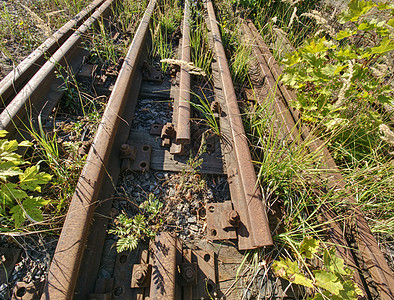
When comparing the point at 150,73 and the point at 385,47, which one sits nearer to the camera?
the point at 385,47

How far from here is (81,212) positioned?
5.04ft

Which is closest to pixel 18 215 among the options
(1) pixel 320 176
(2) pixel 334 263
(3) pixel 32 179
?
(3) pixel 32 179

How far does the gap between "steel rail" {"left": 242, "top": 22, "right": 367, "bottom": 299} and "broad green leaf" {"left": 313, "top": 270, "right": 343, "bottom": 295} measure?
0.25 m

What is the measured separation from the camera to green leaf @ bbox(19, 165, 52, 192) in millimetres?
1685

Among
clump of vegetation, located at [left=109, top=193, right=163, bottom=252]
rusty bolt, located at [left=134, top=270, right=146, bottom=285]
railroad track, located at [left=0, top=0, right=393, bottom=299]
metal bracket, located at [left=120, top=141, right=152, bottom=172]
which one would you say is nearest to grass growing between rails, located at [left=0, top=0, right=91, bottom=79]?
railroad track, located at [left=0, top=0, right=393, bottom=299]

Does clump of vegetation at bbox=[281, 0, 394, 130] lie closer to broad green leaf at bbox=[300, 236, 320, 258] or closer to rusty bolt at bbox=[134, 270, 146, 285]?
broad green leaf at bbox=[300, 236, 320, 258]

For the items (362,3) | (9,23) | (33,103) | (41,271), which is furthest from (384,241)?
(9,23)

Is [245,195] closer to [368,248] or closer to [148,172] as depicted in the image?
[148,172]

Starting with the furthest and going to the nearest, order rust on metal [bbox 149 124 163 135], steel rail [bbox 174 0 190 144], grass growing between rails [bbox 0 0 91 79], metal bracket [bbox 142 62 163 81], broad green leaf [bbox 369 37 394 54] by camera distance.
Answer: metal bracket [bbox 142 62 163 81] < grass growing between rails [bbox 0 0 91 79] < rust on metal [bbox 149 124 163 135] < steel rail [bbox 174 0 190 144] < broad green leaf [bbox 369 37 394 54]

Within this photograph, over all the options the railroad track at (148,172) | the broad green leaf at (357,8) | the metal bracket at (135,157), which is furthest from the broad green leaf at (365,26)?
the metal bracket at (135,157)

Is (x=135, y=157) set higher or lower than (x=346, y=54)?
lower

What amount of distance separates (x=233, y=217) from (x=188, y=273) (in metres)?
0.50

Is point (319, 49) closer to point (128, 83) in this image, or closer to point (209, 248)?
point (128, 83)

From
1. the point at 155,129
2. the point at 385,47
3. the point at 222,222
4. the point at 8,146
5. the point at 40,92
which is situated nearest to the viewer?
the point at 8,146
